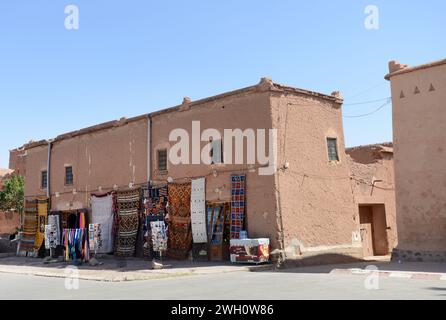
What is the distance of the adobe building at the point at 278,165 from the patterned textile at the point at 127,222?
55 cm

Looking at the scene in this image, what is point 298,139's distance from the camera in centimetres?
1730

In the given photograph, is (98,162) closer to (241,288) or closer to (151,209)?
(151,209)

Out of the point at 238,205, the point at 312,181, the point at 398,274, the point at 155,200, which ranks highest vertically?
the point at 312,181

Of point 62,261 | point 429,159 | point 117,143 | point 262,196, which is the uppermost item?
point 117,143

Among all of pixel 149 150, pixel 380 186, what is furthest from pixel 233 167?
pixel 380 186

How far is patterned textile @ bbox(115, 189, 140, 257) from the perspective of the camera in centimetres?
2067

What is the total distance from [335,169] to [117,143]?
9558 millimetres

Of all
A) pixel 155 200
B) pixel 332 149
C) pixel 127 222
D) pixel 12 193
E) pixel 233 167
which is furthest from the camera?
pixel 12 193

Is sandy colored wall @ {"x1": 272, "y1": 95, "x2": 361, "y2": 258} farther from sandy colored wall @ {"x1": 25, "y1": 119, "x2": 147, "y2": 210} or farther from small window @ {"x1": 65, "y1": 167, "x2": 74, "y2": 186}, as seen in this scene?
small window @ {"x1": 65, "y1": 167, "x2": 74, "y2": 186}

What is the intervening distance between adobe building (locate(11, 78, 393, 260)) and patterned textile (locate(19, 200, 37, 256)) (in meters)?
6.06

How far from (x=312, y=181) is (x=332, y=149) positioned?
6.48ft

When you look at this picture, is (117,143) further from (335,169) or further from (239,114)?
(335,169)

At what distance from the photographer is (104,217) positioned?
72.7 feet
